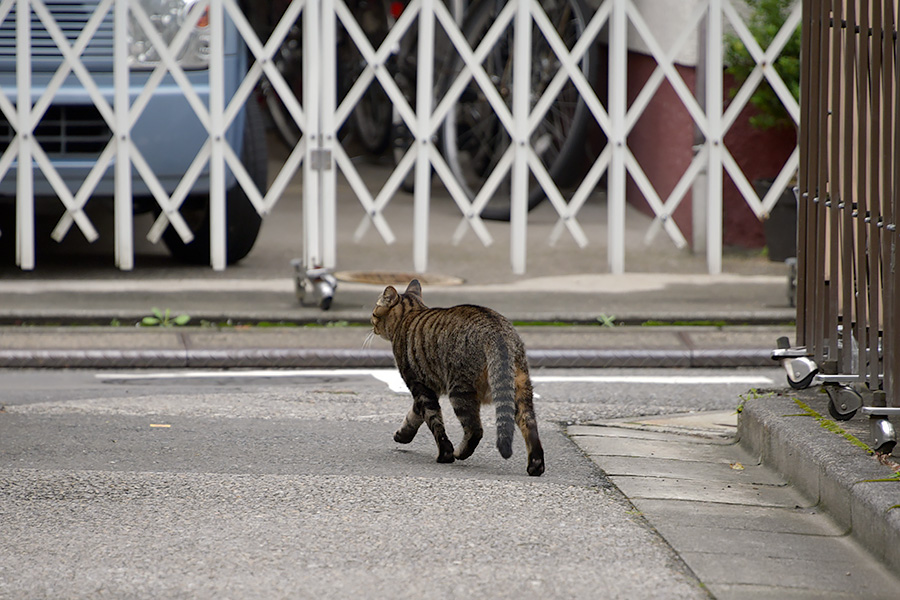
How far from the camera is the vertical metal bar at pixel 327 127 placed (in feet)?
26.3

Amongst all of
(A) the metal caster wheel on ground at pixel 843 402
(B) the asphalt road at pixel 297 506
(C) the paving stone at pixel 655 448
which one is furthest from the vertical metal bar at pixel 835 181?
(B) the asphalt road at pixel 297 506

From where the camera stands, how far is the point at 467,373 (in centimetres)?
452

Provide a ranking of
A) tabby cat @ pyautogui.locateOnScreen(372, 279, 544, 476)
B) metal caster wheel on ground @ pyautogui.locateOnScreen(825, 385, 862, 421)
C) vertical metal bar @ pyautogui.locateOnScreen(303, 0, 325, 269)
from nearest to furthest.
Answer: tabby cat @ pyautogui.locateOnScreen(372, 279, 544, 476)
metal caster wheel on ground @ pyautogui.locateOnScreen(825, 385, 862, 421)
vertical metal bar @ pyautogui.locateOnScreen(303, 0, 325, 269)

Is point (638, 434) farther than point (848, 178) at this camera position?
Yes

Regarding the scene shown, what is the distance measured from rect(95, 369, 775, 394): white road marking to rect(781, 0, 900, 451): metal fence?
1.42m

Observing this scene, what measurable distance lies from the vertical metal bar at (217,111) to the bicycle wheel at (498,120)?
3.53m

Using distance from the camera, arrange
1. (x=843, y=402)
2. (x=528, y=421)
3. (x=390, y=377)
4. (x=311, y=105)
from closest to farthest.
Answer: (x=528, y=421)
(x=843, y=402)
(x=390, y=377)
(x=311, y=105)

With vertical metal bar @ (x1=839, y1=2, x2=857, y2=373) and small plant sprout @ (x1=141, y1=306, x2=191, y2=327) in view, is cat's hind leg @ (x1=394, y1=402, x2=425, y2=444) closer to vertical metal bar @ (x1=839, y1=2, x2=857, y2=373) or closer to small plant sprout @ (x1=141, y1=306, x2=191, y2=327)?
vertical metal bar @ (x1=839, y1=2, x2=857, y2=373)

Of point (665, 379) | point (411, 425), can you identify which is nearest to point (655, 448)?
point (411, 425)

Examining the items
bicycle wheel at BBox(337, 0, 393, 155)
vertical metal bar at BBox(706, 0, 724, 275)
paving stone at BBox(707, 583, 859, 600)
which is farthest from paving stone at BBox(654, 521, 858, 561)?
bicycle wheel at BBox(337, 0, 393, 155)

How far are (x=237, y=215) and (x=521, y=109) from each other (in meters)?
2.03

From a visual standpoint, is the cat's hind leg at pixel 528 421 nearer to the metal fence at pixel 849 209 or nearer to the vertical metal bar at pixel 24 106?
the metal fence at pixel 849 209

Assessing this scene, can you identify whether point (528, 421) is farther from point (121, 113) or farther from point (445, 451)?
point (121, 113)

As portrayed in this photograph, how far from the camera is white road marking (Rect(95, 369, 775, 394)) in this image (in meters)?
6.52
